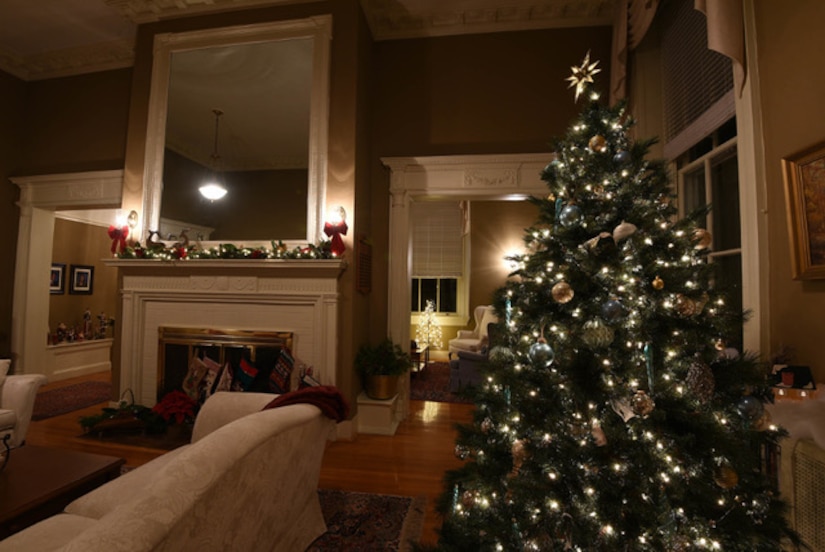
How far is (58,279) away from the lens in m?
5.36

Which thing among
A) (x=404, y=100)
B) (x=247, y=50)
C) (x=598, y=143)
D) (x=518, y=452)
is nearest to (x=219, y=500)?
(x=518, y=452)

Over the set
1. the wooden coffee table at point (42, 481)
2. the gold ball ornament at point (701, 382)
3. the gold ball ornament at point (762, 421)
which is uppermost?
the gold ball ornament at point (701, 382)

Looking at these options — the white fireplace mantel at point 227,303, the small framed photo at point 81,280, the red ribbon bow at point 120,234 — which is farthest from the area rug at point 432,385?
the small framed photo at point 81,280

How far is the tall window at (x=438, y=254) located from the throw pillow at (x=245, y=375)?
4748 millimetres

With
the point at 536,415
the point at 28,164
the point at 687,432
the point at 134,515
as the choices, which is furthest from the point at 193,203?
the point at 687,432

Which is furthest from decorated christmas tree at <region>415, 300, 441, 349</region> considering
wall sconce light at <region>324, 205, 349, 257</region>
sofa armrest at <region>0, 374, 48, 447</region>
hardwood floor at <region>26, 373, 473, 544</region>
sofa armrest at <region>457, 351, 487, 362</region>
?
sofa armrest at <region>0, 374, 48, 447</region>

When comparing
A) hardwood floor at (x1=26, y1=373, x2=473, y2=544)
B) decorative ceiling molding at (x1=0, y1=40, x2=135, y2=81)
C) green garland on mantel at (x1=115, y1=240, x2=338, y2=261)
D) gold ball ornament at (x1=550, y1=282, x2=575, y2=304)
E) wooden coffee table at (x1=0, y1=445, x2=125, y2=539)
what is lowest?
hardwood floor at (x1=26, y1=373, x2=473, y2=544)

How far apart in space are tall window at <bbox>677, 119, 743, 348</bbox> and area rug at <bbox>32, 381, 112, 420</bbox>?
18.8 feet

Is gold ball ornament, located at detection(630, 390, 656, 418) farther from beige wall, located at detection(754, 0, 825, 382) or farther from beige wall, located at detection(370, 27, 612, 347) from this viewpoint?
beige wall, located at detection(370, 27, 612, 347)

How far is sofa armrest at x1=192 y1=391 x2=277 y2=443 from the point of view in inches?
75.2

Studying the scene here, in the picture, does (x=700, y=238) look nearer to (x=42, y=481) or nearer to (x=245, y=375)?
(x=42, y=481)

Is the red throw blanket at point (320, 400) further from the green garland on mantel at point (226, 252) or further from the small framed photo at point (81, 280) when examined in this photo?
the small framed photo at point (81, 280)

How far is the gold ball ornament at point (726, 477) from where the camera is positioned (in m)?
0.96

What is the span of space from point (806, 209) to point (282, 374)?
134 inches
